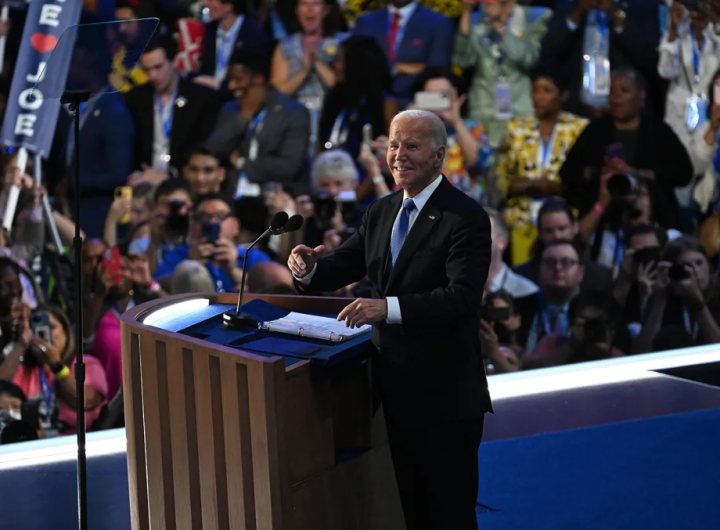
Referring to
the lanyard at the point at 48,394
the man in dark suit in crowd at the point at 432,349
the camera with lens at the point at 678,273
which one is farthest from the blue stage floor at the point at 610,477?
the lanyard at the point at 48,394

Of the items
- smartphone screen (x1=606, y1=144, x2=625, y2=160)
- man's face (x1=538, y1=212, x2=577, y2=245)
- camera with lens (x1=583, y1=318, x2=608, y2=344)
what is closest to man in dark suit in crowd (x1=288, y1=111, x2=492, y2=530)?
man's face (x1=538, y1=212, x2=577, y2=245)

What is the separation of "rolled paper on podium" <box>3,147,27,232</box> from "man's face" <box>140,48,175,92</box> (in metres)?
0.81

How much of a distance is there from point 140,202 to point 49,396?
114 centimetres

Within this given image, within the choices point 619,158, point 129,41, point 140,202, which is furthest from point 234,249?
point 619,158

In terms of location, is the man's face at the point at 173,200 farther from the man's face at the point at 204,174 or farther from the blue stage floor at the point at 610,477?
the blue stage floor at the point at 610,477

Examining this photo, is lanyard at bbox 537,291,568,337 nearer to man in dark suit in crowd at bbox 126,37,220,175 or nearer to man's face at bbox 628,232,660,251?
man's face at bbox 628,232,660,251

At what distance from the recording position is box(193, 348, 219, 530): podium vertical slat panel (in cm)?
236

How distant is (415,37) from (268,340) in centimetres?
377

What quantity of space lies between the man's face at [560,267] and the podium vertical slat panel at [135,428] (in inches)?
159

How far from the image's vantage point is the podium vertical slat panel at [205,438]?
236 centimetres

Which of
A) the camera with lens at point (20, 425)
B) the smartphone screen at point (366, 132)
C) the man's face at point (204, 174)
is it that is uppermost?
the smartphone screen at point (366, 132)

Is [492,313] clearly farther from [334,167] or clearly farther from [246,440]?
[246,440]

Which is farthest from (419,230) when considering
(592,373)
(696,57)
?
(696,57)

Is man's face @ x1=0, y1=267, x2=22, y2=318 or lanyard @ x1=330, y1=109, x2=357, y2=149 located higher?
lanyard @ x1=330, y1=109, x2=357, y2=149
